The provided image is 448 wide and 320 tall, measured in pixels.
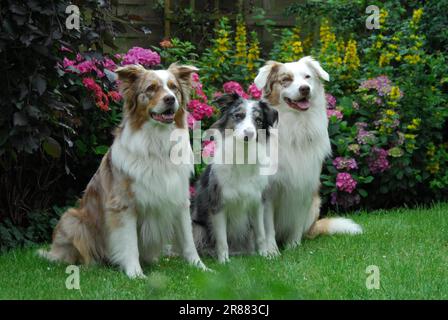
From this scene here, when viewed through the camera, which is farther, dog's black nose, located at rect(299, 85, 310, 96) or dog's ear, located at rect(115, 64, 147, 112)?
dog's black nose, located at rect(299, 85, 310, 96)

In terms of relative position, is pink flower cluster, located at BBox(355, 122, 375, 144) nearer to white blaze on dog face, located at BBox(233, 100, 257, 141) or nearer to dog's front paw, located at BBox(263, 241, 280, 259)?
dog's front paw, located at BBox(263, 241, 280, 259)

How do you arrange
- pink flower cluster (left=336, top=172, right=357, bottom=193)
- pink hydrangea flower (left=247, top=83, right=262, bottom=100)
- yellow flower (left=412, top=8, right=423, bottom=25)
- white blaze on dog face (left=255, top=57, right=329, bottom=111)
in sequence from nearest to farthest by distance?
white blaze on dog face (left=255, top=57, right=329, bottom=111) → pink hydrangea flower (left=247, top=83, right=262, bottom=100) → pink flower cluster (left=336, top=172, right=357, bottom=193) → yellow flower (left=412, top=8, right=423, bottom=25)

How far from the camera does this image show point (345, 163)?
6902mm

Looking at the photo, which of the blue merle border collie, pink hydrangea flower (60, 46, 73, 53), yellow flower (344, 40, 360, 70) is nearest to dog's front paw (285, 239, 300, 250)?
the blue merle border collie

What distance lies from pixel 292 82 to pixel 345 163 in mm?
1926

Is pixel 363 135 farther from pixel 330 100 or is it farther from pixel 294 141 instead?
pixel 294 141

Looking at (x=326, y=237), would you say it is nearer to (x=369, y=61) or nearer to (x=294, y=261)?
(x=294, y=261)

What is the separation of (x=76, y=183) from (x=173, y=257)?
168 centimetres

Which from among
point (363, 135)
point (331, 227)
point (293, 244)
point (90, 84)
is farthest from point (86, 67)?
point (363, 135)

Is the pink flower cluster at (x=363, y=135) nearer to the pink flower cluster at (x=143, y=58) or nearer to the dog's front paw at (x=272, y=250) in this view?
the dog's front paw at (x=272, y=250)

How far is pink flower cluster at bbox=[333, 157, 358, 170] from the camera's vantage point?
690cm

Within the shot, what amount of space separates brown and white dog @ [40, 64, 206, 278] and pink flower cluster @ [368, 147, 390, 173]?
2932 mm

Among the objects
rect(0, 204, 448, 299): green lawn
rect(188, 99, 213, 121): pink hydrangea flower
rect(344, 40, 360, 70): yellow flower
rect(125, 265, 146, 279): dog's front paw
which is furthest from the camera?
rect(344, 40, 360, 70): yellow flower

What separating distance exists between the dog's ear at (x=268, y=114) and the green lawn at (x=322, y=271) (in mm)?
1092
